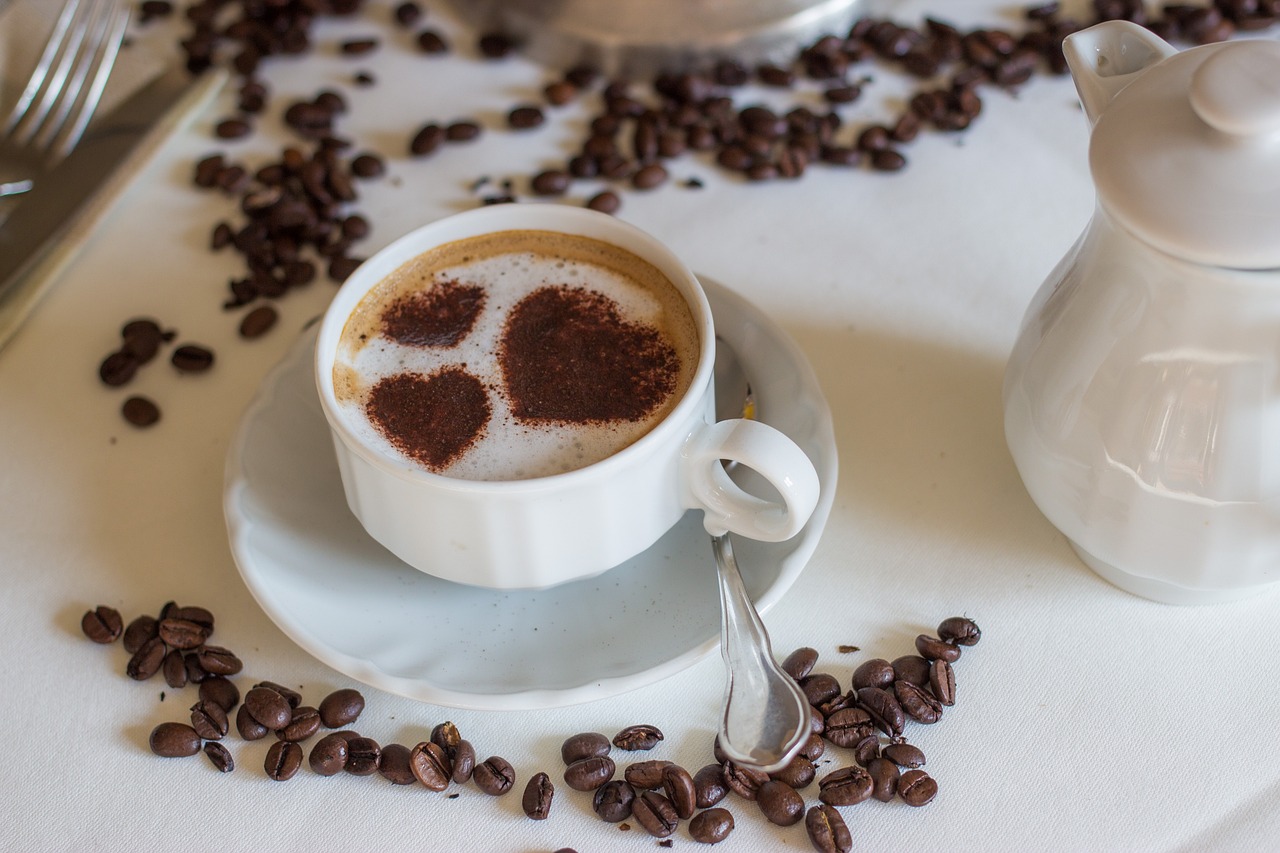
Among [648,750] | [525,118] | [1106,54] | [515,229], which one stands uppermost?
[1106,54]

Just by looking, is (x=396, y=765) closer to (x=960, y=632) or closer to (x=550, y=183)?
(x=960, y=632)

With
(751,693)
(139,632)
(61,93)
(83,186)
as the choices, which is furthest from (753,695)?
(61,93)

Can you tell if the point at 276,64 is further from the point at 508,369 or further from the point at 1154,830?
the point at 1154,830

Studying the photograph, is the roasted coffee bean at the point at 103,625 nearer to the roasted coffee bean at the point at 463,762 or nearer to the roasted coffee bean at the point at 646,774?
the roasted coffee bean at the point at 463,762

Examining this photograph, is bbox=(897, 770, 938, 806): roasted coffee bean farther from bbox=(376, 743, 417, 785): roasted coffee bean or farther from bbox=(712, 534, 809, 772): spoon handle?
bbox=(376, 743, 417, 785): roasted coffee bean

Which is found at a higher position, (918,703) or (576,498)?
(576,498)

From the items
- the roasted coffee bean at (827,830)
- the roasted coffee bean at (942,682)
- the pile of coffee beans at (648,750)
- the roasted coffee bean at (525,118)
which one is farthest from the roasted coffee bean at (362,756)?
the roasted coffee bean at (525,118)

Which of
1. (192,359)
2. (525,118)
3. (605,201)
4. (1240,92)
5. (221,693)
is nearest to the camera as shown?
(1240,92)
